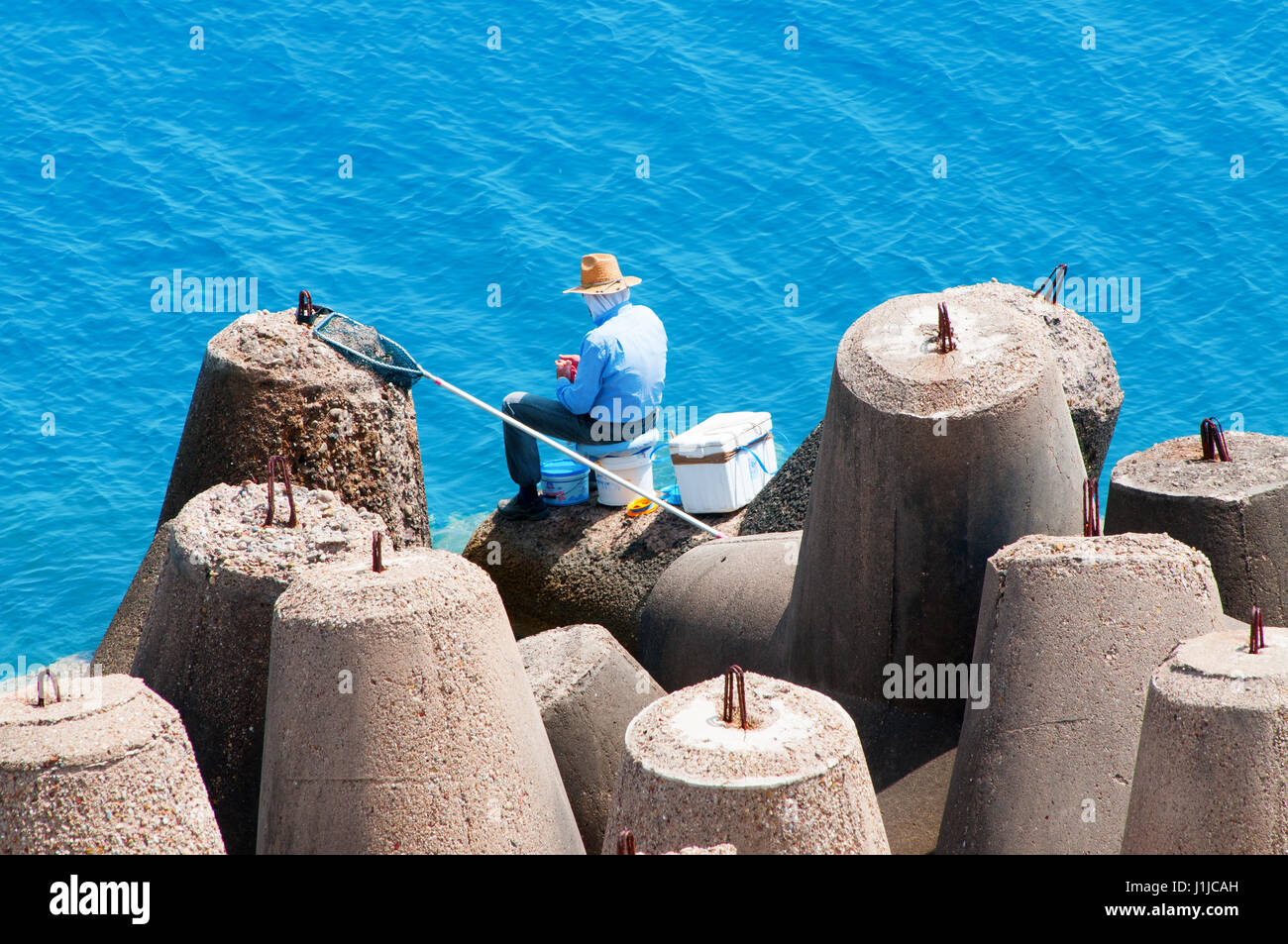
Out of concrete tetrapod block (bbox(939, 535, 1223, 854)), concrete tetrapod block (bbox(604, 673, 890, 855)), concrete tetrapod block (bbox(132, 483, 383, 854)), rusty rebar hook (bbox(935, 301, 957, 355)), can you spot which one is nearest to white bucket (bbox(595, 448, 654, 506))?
rusty rebar hook (bbox(935, 301, 957, 355))

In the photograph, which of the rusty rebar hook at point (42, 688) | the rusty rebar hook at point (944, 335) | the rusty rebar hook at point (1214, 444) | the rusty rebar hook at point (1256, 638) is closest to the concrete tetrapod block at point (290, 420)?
the rusty rebar hook at point (42, 688)

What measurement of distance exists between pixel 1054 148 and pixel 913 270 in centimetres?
278

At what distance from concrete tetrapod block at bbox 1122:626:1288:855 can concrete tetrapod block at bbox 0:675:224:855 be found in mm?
2114

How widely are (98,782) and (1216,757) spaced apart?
2394 millimetres

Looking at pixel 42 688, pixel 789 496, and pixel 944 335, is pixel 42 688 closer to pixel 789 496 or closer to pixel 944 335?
pixel 944 335

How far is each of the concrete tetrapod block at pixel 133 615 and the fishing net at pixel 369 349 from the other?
0.95 metres

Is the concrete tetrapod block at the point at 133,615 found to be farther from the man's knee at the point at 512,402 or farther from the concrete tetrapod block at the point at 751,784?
the man's knee at the point at 512,402

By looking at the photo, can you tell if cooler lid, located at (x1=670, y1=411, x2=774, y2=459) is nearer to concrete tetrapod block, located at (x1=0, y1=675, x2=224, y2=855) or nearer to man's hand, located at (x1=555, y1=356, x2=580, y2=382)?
man's hand, located at (x1=555, y1=356, x2=580, y2=382)

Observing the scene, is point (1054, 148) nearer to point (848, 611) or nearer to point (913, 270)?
point (913, 270)

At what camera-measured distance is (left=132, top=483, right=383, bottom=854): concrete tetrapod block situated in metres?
4.09

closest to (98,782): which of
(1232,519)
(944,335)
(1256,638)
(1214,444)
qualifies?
(1256,638)

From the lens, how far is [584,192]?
1546 centimetres

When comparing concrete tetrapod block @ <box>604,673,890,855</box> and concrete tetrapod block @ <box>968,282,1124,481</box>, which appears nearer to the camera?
concrete tetrapod block @ <box>604,673,890,855</box>

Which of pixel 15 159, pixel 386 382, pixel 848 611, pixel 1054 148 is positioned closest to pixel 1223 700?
pixel 848 611
